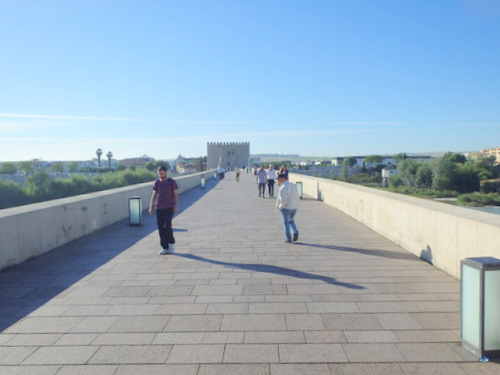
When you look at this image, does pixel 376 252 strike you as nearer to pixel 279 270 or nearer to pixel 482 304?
pixel 279 270

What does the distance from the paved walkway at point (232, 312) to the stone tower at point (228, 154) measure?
9975cm

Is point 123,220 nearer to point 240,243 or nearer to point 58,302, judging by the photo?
point 240,243

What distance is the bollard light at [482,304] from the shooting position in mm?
3145

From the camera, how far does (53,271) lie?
5.98m

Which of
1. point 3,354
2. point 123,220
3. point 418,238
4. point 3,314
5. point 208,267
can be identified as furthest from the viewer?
point 123,220

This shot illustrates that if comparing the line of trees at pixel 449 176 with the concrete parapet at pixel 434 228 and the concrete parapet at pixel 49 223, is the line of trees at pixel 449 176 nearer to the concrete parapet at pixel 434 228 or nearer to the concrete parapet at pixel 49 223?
the concrete parapet at pixel 434 228

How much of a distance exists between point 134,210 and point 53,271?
13.5 ft

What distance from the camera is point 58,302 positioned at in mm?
4668

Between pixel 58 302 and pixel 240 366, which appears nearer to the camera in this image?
pixel 240 366

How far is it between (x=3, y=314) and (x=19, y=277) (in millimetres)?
1463

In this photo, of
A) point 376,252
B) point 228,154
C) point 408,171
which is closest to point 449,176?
point 408,171

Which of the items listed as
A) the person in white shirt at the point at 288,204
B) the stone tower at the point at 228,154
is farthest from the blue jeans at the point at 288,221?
the stone tower at the point at 228,154

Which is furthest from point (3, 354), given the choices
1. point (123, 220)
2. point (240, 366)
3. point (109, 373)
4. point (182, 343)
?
point (123, 220)

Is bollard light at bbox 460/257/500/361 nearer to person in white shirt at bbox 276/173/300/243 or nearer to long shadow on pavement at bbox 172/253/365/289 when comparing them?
long shadow on pavement at bbox 172/253/365/289
